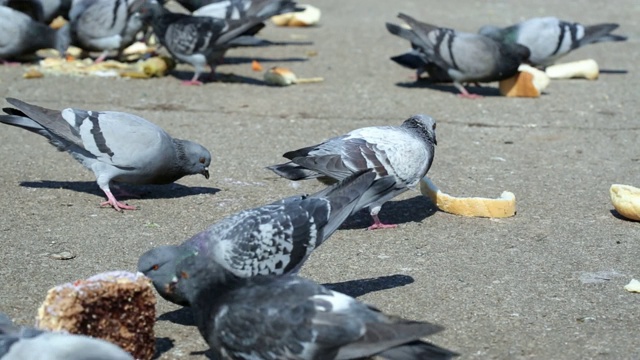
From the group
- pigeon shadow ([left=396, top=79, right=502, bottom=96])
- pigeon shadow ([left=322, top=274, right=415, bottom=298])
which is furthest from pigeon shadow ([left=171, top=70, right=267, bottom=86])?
pigeon shadow ([left=322, top=274, right=415, bottom=298])

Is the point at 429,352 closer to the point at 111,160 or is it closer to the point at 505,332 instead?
the point at 505,332

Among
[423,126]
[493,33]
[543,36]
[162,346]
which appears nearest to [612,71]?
[543,36]

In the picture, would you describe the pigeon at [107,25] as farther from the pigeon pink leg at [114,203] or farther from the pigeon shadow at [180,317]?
the pigeon shadow at [180,317]

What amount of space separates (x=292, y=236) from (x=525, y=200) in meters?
2.69

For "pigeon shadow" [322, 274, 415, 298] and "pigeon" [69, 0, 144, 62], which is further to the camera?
"pigeon" [69, 0, 144, 62]

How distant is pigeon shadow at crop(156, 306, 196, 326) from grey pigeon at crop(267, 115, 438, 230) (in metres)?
1.54

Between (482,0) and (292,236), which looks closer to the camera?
(292,236)

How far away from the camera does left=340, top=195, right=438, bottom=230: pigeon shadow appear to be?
636 cm

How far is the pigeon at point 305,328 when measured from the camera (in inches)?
147

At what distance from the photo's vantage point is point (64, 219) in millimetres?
6137

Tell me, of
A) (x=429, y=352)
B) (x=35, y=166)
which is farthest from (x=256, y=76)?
(x=429, y=352)

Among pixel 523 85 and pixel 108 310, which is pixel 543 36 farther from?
pixel 108 310

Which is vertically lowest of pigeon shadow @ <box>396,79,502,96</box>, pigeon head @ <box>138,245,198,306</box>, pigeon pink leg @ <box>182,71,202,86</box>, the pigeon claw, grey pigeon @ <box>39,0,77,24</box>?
pigeon pink leg @ <box>182,71,202,86</box>

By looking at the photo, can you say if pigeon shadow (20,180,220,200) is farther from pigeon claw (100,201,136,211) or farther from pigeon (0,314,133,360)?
pigeon (0,314,133,360)
